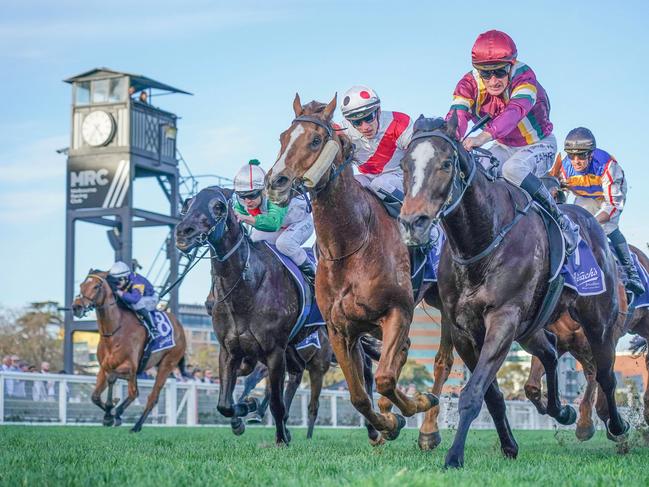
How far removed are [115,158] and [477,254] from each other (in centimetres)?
3776

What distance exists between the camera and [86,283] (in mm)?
17875

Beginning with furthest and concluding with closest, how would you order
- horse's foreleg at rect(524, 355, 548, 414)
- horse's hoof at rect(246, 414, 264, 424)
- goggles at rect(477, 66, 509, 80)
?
1. horse's hoof at rect(246, 414, 264, 424)
2. horse's foreleg at rect(524, 355, 548, 414)
3. goggles at rect(477, 66, 509, 80)

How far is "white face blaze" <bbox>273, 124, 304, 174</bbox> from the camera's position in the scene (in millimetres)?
7512

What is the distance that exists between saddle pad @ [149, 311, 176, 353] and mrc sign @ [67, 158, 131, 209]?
25.0 metres

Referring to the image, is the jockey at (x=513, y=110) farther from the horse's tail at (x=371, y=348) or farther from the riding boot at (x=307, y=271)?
the horse's tail at (x=371, y=348)

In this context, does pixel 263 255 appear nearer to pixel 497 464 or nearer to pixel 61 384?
pixel 497 464

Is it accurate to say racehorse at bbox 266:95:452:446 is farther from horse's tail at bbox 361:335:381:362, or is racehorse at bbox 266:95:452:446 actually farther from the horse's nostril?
horse's tail at bbox 361:335:381:362

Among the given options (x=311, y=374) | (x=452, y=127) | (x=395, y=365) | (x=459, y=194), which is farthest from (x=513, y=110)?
(x=311, y=374)

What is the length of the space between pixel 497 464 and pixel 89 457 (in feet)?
9.43

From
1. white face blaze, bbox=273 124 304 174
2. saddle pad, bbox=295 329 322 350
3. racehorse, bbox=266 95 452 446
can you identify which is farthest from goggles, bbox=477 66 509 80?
saddle pad, bbox=295 329 322 350

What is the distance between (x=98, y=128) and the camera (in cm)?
4450

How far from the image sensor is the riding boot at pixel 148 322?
58.2ft

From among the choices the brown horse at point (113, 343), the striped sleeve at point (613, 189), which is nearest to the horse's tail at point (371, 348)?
the striped sleeve at point (613, 189)

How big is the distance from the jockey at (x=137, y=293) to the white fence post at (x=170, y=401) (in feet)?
13.1
